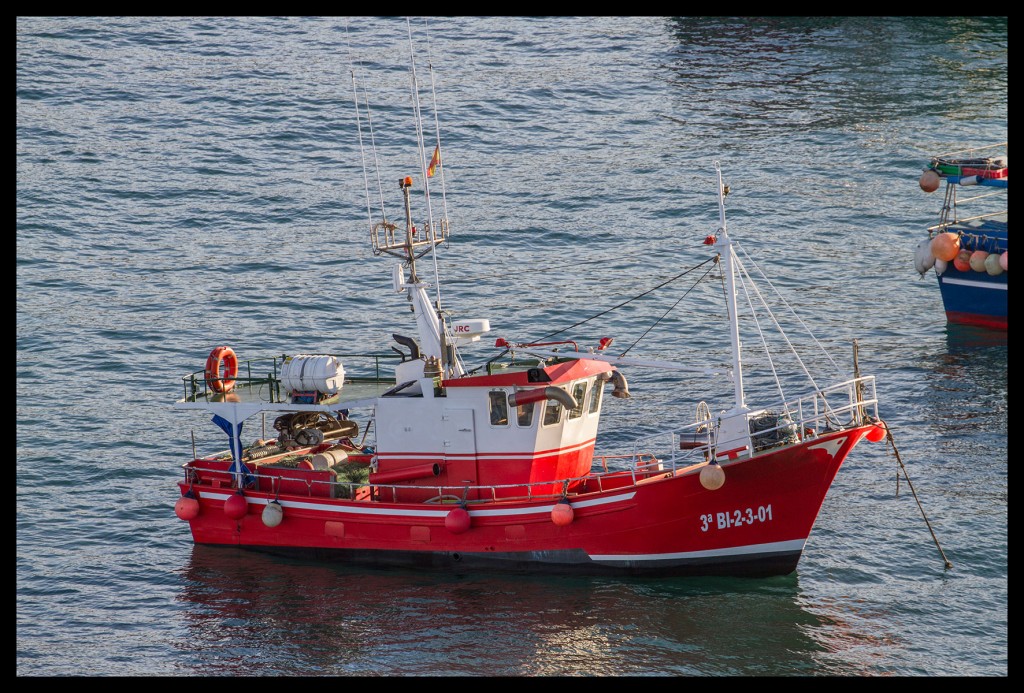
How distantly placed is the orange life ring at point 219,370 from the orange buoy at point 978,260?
987 inches

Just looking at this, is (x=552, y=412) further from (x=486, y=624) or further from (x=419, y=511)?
(x=486, y=624)

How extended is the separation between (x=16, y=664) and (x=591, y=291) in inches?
989

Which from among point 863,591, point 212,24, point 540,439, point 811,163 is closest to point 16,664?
point 540,439

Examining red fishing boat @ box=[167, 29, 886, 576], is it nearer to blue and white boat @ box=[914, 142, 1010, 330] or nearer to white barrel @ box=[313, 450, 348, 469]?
white barrel @ box=[313, 450, 348, 469]

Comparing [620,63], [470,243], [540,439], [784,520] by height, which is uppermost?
[620,63]

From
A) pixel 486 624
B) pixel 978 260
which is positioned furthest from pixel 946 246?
pixel 486 624

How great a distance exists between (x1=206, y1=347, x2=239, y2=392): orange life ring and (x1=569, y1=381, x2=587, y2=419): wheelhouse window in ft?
25.3

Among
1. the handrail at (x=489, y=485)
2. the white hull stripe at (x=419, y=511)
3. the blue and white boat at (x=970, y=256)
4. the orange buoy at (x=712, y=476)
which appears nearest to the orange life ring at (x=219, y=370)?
the handrail at (x=489, y=485)

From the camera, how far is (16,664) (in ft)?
78.1

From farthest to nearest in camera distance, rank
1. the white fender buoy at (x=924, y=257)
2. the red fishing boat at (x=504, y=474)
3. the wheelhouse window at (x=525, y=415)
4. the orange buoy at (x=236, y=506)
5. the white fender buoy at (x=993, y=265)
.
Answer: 1. the white fender buoy at (x=924, y=257)
2. the white fender buoy at (x=993, y=265)
3. the orange buoy at (x=236, y=506)
4. the wheelhouse window at (x=525, y=415)
5. the red fishing boat at (x=504, y=474)

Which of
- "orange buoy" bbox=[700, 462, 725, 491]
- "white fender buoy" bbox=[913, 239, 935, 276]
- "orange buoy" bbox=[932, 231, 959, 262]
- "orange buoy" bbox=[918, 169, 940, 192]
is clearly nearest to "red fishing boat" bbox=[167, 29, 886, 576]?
"orange buoy" bbox=[700, 462, 725, 491]

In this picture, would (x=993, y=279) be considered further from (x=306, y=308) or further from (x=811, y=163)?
(x=306, y=308)

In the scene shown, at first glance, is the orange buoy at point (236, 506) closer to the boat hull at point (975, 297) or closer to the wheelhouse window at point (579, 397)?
the wheelhouse window at point (579, 397)

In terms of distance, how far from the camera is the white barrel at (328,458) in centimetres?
2822
